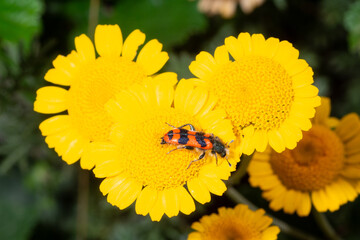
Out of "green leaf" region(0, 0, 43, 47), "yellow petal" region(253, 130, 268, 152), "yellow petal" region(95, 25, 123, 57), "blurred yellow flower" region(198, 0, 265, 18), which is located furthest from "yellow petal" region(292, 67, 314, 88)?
"green leaf" region(0, 0, 43, 47)

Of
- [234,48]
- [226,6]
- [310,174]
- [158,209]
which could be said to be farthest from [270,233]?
[226,6]

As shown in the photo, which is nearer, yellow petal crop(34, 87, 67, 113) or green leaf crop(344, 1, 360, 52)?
yellow petal crop(34, 87, 67, 113)

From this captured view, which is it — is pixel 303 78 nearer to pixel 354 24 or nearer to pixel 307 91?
pixel 307 91

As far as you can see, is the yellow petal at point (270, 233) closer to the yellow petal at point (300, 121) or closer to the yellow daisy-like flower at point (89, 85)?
the yellow petal at point (300, 121)

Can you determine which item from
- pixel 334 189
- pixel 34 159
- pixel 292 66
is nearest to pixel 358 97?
pixel 334 189

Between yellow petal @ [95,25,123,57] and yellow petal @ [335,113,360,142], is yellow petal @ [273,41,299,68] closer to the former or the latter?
yellow petal @ [335,113,360,142]

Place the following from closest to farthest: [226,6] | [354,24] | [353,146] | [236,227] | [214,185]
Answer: [214,185], [236,227], [353,146], [354,24], [226,6]

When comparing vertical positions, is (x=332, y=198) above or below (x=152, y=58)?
below
